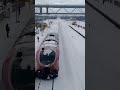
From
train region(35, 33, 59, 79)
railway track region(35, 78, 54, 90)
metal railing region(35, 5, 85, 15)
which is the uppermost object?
metal railing region(35, 5, 85, 15)

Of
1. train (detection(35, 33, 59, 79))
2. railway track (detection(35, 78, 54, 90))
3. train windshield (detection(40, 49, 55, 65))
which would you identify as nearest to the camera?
railway track (detection(35, 78, 54, 90))

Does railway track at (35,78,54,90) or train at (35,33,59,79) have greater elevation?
train at (35,33,59,79)

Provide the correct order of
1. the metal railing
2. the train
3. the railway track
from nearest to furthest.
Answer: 1. the railway track
2. the train
3. the metal railing

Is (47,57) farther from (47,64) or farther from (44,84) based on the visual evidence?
(44,84)

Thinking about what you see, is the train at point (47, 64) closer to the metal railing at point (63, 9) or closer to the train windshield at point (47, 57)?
the train windshield at point (47, 57)

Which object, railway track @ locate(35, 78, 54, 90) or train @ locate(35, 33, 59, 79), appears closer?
railway track @ locate(35, 78, 54, 90)

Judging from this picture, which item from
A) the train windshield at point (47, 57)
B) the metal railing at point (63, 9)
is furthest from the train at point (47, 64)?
the metal railing at point (63, 9)

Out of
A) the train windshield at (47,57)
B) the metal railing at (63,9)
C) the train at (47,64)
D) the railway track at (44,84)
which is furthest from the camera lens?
the metal railing at (63,9)

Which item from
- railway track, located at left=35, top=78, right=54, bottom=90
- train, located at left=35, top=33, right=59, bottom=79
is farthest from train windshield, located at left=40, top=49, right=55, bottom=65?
railway track, located at left=35, top=78, right=54, bottom=90

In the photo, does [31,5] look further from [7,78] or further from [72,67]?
[72,67]

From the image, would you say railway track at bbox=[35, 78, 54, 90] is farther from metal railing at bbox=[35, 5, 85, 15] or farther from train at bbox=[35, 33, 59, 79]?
metal railing at bbox=[35, 5, 85, 15]

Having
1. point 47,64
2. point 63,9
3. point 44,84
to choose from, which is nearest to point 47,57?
point 47,64

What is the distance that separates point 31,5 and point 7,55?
2.74 feet
